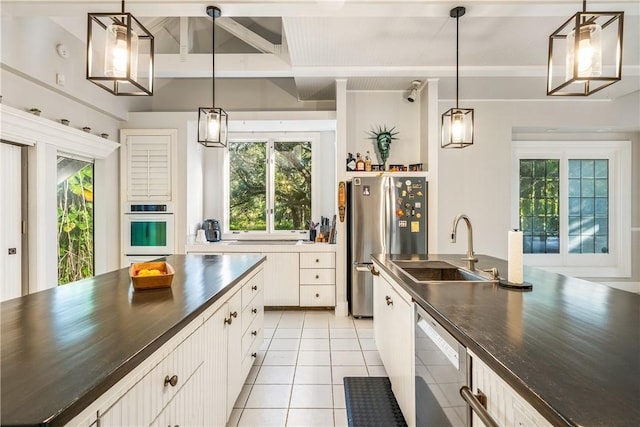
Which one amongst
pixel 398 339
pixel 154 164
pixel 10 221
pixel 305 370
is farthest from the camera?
pixel 154 164

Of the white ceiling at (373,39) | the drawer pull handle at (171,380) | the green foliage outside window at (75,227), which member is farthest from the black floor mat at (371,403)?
the green foliage outside window at (75,227)

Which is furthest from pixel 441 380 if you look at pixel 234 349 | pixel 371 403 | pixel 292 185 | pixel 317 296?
pixel 292 185

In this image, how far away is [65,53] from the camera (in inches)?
127

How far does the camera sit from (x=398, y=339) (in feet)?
6.35

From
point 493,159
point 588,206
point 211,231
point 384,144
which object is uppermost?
point 384,144

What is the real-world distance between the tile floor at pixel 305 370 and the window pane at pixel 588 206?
11.8 feet

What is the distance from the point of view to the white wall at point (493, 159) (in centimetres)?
456

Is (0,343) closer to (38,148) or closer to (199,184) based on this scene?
(38,148)

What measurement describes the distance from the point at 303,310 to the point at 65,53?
3.72 metres

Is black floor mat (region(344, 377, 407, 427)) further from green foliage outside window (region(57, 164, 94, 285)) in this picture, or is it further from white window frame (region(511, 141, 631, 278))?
white window frame (region(511, 141, 631, 278))

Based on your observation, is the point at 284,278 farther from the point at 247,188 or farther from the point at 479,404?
the point at 479,404

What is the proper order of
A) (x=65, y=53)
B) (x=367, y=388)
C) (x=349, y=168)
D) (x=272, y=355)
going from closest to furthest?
(x=367, y=388) → (x=272, y=355) → (x=65, y=53) → (x=349, y=168)

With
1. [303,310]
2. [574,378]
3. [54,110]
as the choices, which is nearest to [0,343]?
[574,378]

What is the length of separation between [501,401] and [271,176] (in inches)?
183
